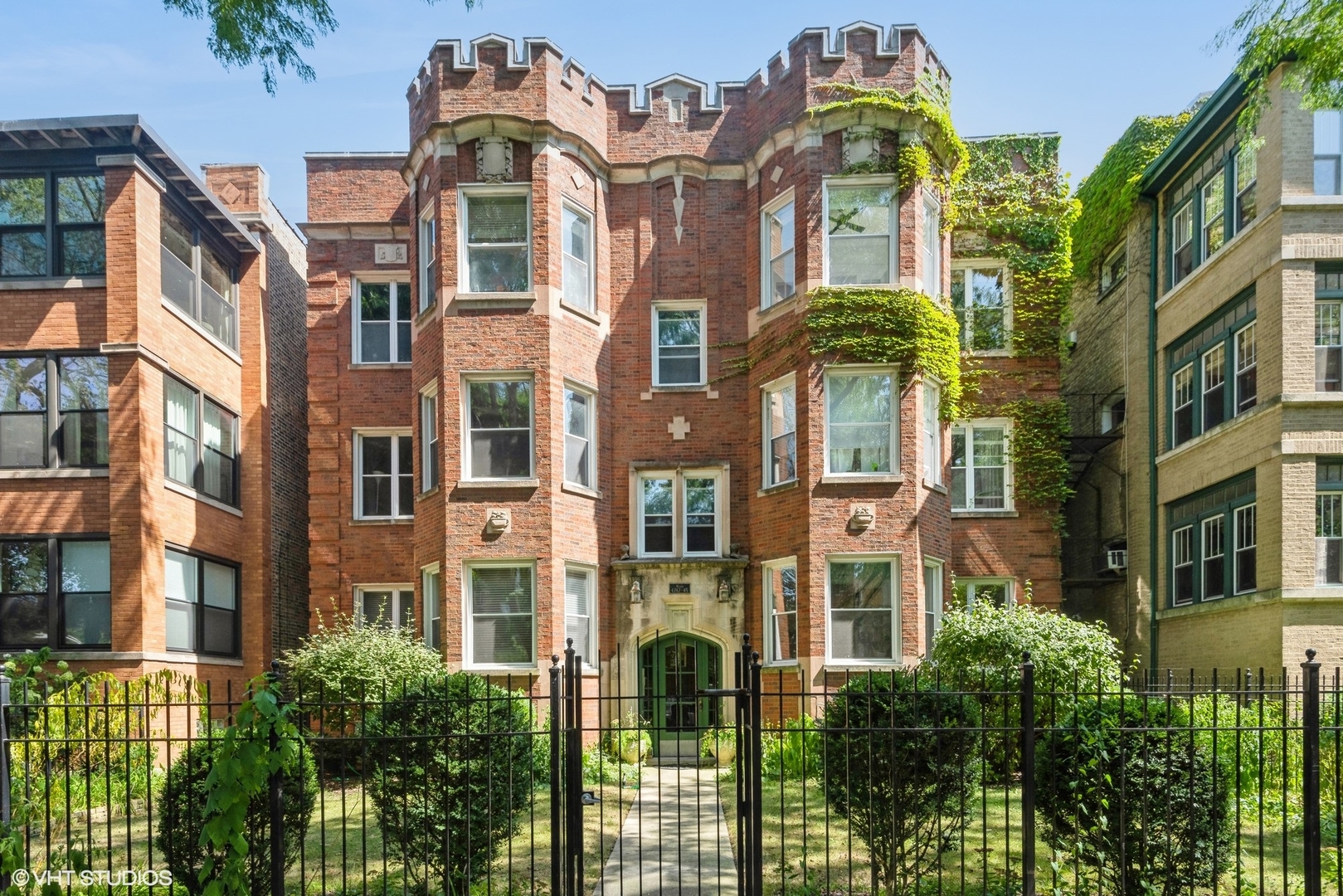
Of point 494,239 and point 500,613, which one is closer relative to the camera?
point 500,613

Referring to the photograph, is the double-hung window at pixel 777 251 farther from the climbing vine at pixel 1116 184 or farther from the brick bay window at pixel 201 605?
the brick bay window at pixel 201 605

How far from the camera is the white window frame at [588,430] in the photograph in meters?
17.5

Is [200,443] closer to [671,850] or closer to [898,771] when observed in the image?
[671,850]

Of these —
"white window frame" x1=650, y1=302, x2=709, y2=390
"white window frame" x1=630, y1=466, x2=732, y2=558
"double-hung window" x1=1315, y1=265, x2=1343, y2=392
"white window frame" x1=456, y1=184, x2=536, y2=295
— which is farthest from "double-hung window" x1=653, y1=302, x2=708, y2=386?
"double-hung window" x1=1315, y1=265, x2=1343, y2=392

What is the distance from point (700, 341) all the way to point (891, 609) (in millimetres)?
6142

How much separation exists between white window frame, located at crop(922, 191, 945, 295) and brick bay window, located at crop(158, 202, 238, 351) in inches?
538

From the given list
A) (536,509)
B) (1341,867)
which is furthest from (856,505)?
(1341,867)

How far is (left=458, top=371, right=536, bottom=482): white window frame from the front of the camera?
17078mm

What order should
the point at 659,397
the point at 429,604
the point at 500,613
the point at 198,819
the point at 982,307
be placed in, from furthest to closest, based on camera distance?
the point at 982,307
the point at 659,397
the point at 429,604
the point at 500,613
the point at 198,819

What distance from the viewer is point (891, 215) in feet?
56.6

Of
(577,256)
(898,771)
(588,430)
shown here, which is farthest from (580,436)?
(898,771)

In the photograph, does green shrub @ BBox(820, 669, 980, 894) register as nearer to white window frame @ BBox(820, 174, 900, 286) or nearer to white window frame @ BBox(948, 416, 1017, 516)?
white window frame @ BBox(820, 174, 900, 286)

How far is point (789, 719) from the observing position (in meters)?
15.8

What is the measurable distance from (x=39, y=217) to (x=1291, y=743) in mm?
20610
